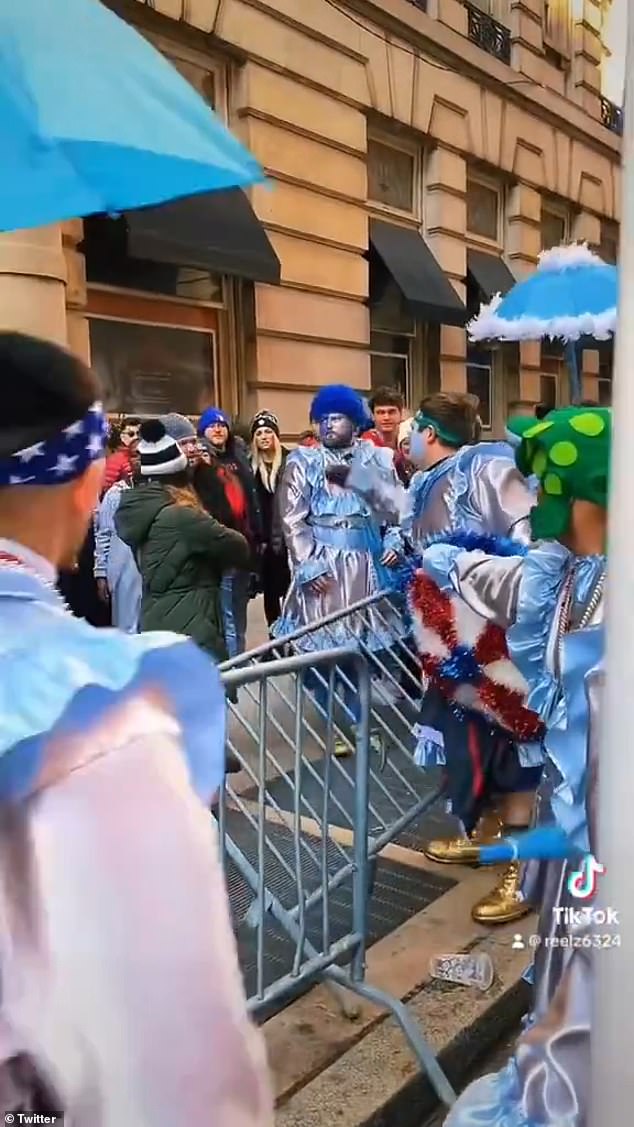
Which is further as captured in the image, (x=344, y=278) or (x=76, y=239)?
(x=344, y=278)

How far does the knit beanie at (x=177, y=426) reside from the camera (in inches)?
150

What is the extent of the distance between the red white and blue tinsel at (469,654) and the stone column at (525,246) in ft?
3.26

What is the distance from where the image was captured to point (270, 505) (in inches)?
234

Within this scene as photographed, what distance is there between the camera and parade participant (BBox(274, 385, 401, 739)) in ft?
16.1

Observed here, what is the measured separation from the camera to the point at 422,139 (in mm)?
3613

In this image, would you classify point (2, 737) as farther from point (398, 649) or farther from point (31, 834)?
point (398, 649)

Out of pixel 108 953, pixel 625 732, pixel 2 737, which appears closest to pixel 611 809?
pixel 625 732

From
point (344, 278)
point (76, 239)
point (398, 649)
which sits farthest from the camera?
point (344, 278)

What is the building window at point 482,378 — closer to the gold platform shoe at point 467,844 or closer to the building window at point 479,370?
the building window at point 479,370

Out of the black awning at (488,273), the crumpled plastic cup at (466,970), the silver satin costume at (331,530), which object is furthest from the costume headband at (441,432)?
the crumpled plastic cup at (466,970)

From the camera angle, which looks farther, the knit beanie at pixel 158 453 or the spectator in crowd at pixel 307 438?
the spectator in crowd at pixel 307 438

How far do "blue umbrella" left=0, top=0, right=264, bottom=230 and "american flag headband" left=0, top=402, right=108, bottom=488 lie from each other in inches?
16.0

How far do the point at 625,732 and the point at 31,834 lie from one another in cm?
69

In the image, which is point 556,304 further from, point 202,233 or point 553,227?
point 202,233
